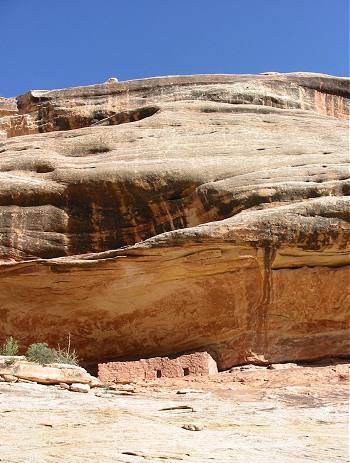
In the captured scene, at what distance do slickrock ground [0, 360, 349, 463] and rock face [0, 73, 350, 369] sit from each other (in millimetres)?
1761

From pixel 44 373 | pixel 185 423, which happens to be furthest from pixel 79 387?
pixel 185 423

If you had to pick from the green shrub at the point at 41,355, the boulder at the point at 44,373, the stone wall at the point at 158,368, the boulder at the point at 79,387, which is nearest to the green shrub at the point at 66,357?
the green shrub at the point at 41,355

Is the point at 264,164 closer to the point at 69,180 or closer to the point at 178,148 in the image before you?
the point at 178,148

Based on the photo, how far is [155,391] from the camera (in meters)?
13.8

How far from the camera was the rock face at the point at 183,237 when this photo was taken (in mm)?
14891

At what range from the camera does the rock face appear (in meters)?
14.9

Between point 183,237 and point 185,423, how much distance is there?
4.46 metres

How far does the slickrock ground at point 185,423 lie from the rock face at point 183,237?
69.3 inches

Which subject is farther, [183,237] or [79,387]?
[183,237]

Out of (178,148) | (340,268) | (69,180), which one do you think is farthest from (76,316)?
(340,268)

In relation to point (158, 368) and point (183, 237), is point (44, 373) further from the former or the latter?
point (183, 237)

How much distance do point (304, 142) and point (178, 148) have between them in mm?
2836

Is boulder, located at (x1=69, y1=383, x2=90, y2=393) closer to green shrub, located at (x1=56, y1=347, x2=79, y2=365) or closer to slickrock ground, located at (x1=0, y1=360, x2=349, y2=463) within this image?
slickrock ground, located at (x1=0, y1=360, x2=349, y2=463)

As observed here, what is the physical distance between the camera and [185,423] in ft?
35.8
